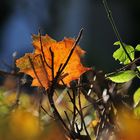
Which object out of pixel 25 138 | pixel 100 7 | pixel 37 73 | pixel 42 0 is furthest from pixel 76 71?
pixel 42 0

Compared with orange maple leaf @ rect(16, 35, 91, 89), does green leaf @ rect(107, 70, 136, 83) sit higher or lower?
lower

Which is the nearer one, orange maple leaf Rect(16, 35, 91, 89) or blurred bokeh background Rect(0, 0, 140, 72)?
orange maple leaf Rect(16, 35, 91, 89)

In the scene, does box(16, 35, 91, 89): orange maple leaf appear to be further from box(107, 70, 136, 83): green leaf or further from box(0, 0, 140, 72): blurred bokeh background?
box(0, 0, 140, 72): blurred bokeh background

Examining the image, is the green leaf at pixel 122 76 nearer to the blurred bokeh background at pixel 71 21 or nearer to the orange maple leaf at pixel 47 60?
the orange maple leaf at pixel 47 60

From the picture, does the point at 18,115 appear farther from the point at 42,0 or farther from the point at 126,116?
the point at 42,0

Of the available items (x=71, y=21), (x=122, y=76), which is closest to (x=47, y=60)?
(x=122, y=76)

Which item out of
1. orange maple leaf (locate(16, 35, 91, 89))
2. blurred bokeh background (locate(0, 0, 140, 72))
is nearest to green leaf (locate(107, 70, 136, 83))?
orange maple leaf (locate(16, 35, 91, 89))

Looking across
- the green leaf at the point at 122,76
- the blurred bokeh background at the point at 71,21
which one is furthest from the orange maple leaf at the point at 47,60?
the blurred bokeh background at the point at 71,21
